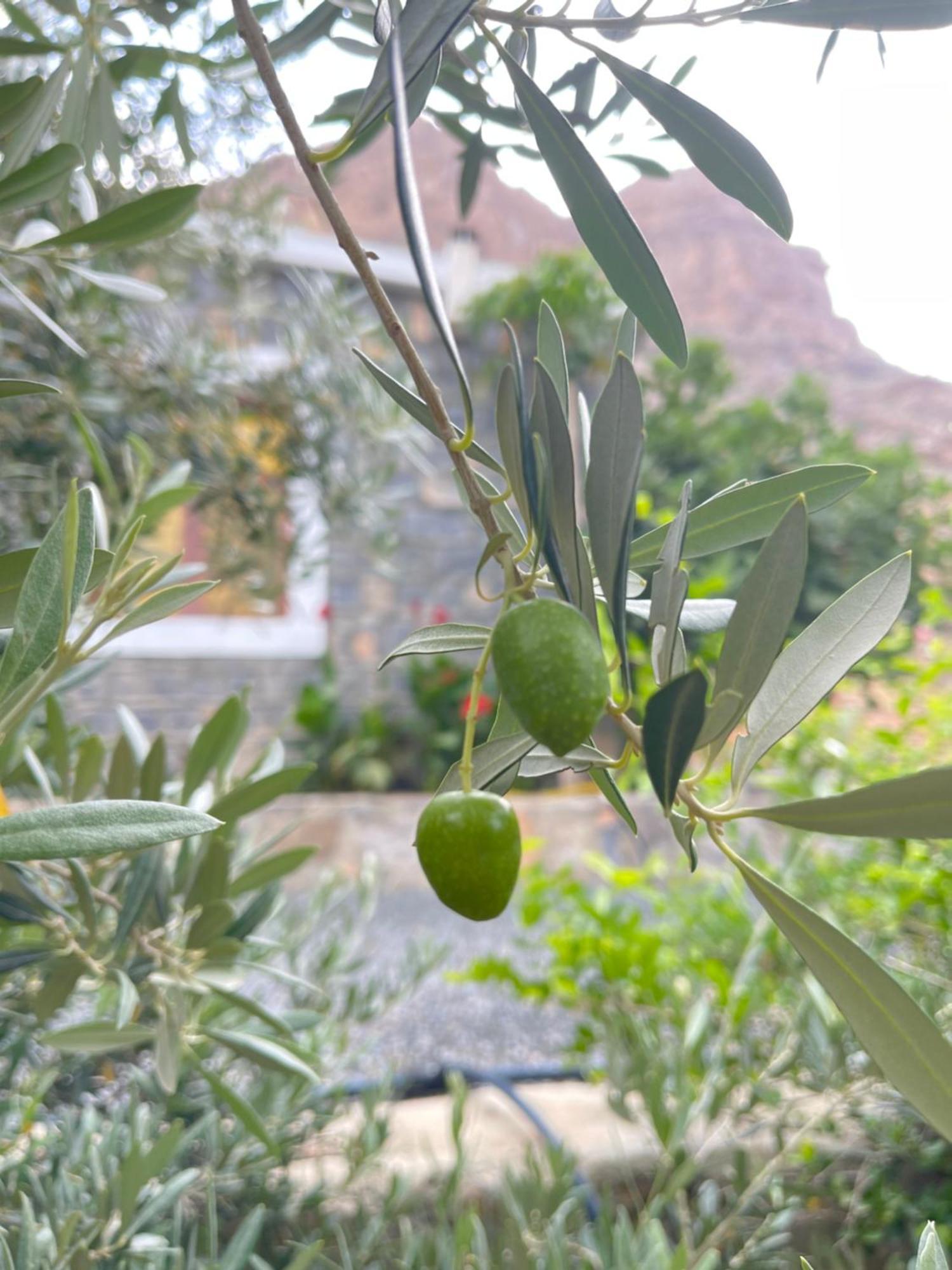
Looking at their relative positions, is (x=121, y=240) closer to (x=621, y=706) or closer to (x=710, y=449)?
(x=621, y=706)

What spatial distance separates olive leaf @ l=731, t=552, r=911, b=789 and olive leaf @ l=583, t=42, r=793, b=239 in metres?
0.12

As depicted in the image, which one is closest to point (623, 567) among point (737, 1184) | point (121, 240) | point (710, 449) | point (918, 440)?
point (121, 240)

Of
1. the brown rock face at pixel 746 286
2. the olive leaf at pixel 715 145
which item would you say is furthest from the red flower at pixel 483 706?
the brown rock face at pixel 746 286

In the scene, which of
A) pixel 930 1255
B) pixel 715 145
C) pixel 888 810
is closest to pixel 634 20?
pixel 715 145

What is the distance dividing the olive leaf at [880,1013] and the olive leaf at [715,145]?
0.66 feet

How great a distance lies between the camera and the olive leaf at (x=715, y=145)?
11.3 inches

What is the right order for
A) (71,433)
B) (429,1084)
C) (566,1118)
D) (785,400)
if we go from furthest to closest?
(785,400) < (429,1084) < (566,1118) < (71,433)

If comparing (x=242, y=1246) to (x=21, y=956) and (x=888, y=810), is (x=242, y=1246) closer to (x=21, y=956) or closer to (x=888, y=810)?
(x=21, y=956)

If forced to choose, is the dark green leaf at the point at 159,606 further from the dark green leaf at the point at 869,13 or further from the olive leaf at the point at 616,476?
the dark green leaf at the point at 869,13

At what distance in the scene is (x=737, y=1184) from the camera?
2.65ft

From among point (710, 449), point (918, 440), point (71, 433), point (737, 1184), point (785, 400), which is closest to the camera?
point (737, 1184)

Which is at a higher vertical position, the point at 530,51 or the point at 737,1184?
the point at 530,51

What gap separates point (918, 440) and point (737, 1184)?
432 inches

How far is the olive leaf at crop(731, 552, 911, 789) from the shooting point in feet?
0.79
